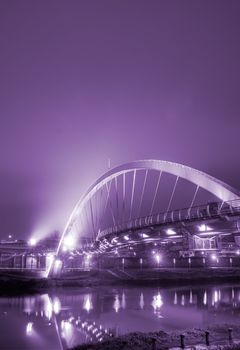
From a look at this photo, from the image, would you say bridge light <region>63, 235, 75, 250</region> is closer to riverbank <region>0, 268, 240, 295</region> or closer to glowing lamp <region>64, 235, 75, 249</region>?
glowing lamp <region>64, 235, 75, 249</region>

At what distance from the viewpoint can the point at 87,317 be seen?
3262 cm

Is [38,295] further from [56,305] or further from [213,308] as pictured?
[213,308]

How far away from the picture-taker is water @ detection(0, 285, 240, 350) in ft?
80.1

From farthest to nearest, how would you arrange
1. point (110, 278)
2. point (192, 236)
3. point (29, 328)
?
point (110, 278) → point (192, 236) → point (29, 328)

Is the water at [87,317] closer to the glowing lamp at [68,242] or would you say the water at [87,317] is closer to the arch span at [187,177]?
the arch span at [187,177]

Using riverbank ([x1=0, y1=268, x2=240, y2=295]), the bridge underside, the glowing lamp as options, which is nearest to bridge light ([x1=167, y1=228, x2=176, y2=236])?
the bridge underside

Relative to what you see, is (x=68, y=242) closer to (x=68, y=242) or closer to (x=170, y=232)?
(x=68, y=242)

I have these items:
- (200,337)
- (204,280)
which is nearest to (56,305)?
(200,337)

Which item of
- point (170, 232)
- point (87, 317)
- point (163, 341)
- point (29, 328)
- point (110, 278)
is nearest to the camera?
point (163, 341)

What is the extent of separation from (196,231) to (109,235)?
14.5m

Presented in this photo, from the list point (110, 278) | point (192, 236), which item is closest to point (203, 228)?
point (192, 236)

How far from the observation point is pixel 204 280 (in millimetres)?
76938

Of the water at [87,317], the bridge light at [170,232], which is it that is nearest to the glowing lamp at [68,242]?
the water at [87,317]

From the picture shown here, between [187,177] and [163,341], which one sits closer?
[163,341]
